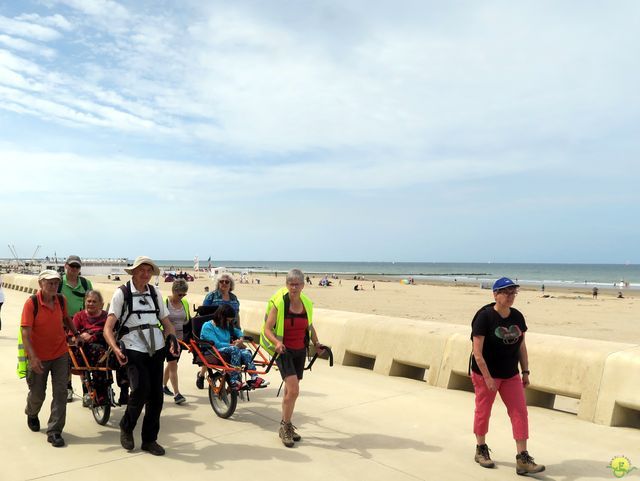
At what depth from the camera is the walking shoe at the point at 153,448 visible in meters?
4.86

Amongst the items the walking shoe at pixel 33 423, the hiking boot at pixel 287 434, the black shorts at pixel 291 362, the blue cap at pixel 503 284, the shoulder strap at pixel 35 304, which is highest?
the blue cap at pixel 503 284

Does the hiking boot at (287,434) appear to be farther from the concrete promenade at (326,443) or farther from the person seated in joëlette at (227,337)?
the person seated in joëlette at (227,337)

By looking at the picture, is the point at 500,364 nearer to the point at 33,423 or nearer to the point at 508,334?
the point at 508,334

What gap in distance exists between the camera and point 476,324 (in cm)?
465

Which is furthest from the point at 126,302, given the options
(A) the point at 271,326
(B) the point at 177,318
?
(B) the point at 177,318

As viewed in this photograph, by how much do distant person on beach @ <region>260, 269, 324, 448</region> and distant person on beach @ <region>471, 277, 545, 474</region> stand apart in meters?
1.56

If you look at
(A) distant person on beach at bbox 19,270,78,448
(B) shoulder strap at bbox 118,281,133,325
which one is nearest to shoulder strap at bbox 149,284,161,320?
(B) shoulder strap at bbox 118,281,133,325

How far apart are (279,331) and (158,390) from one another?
127 cm

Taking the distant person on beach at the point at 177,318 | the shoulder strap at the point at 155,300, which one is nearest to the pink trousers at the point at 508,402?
the shoulder strap at the point at 155,300

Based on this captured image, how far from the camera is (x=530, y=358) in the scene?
6660 mm

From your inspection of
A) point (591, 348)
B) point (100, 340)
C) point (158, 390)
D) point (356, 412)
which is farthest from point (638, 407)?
point (100, 340)

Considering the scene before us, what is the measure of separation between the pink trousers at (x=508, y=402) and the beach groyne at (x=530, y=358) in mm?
1864

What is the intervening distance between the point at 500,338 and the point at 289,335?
1.99m

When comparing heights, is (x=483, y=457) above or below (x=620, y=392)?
below
